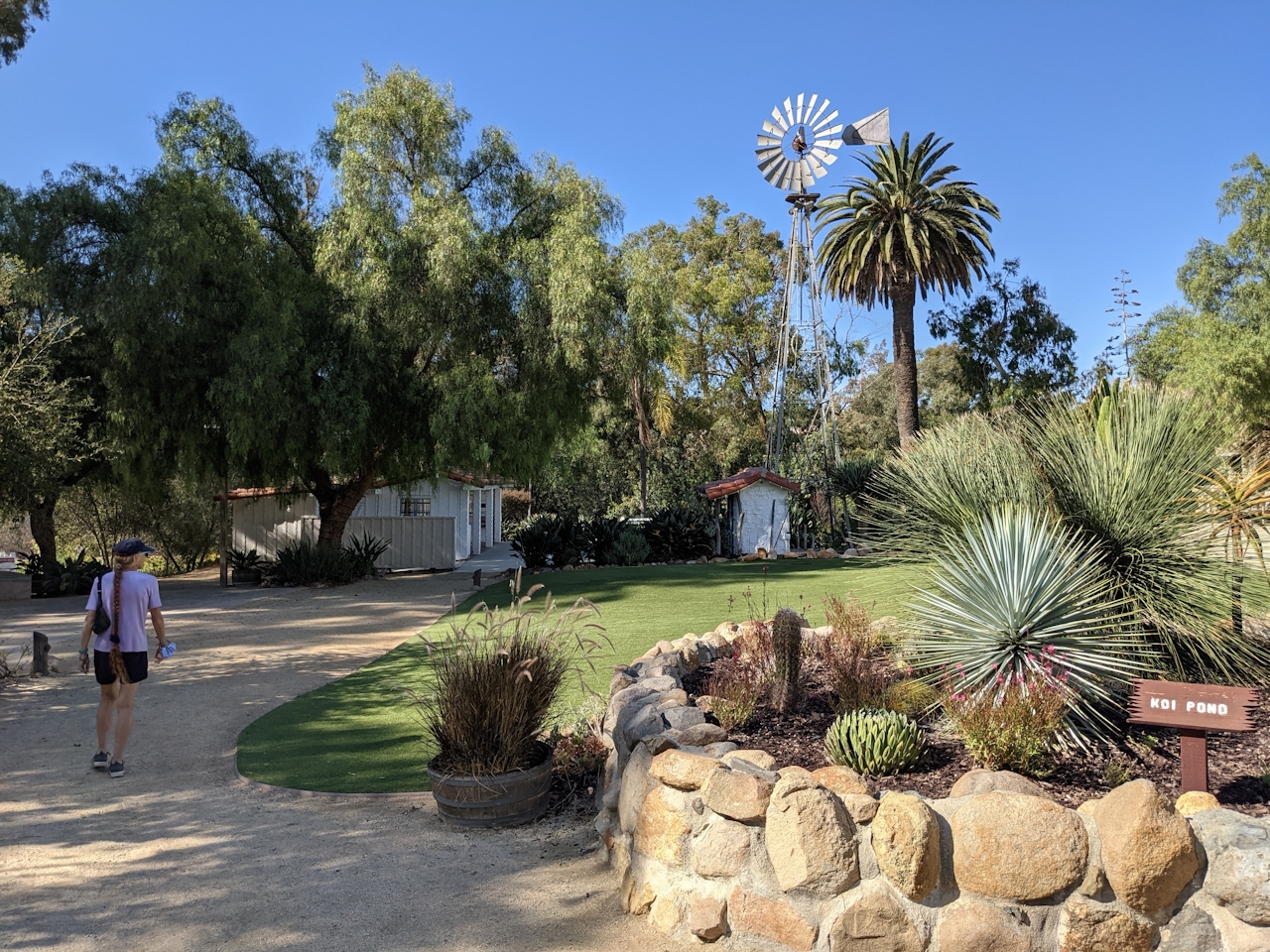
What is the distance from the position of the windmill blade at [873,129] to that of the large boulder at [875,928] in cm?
2217

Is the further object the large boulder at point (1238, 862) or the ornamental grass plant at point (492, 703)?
the ornamental grass plant at point (492, 703)

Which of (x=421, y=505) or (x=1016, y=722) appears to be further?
(x=421, y=505)

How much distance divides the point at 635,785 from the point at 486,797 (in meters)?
1.19

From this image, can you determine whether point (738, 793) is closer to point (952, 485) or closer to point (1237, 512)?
point (952, 485)

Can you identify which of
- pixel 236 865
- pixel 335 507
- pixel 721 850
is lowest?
pixel 236 865

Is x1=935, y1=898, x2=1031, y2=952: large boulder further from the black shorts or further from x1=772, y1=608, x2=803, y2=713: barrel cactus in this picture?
the black shorts

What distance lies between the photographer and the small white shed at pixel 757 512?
23.6 metres

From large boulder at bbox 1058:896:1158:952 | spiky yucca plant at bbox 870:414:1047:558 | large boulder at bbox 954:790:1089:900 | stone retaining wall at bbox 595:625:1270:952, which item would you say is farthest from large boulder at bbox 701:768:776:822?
spiky yucca plant at bbox 870:414:1047:558

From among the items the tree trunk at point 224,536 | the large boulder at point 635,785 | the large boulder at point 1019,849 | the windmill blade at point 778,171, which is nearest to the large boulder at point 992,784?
the large boulder at point 1019,849

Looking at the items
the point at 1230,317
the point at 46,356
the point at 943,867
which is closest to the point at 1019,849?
the point at 943,867

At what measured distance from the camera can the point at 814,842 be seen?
356cm

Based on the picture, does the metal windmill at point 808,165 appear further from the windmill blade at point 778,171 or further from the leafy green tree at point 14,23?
the leafy green tree at point 14,23

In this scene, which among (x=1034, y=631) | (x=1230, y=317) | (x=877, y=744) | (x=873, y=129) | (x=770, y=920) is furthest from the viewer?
(x=1230, y=317)

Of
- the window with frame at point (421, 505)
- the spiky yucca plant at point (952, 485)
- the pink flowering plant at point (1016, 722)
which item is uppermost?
the window with frame at point (421, 505)
